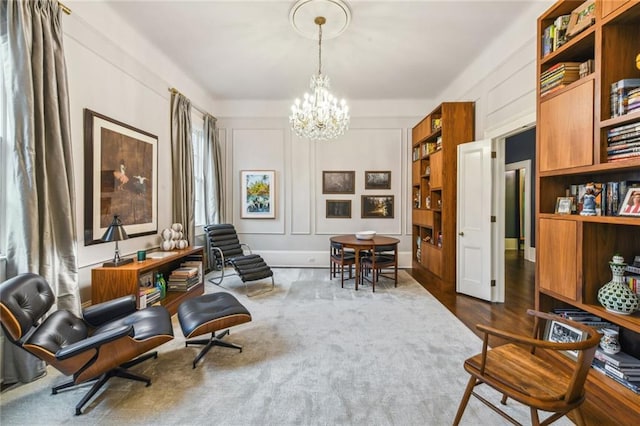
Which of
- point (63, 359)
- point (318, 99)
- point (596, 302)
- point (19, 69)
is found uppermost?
point (318, 99)

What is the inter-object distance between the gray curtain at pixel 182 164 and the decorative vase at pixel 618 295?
15.4 ft

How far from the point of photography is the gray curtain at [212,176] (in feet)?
17.0

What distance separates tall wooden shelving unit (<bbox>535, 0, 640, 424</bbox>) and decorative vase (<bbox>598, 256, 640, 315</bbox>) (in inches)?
1.9

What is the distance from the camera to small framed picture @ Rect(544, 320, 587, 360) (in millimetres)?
1983

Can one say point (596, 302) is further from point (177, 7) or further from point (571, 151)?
point (177, 7)

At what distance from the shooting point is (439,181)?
4.40m

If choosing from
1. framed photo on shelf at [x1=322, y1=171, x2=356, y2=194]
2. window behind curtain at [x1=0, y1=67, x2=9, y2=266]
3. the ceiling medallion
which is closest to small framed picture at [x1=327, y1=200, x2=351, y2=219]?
framed photo on shelf at [x1=322, y1=171, x2=356, y2=194]

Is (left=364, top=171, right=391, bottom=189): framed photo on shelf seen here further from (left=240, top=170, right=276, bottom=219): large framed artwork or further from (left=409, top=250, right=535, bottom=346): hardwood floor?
(left=240, top=170, right=276, bottom=219): large framed artwork

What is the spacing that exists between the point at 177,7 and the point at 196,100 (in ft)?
6.74

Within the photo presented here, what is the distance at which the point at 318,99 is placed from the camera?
3480 millimetres

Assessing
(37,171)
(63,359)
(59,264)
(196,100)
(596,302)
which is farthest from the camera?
(196,100)

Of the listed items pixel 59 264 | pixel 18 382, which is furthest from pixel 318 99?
pixel 18 382

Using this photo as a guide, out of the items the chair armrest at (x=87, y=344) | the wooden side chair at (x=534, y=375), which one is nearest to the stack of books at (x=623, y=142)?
the wooden side chair at (x=534, y=375)

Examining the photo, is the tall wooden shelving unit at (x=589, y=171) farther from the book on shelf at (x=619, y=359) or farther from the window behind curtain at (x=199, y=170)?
the window behind curtain at (x=199, y=170)
